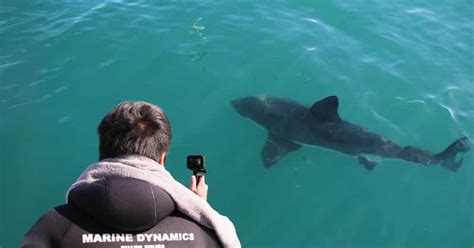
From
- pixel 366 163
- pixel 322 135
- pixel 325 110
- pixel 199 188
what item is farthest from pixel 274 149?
pixel 199 188

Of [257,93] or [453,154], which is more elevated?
[257,93]

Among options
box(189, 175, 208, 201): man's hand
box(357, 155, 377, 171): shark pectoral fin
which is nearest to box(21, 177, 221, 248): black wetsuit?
box(189, 175, 208, 201): man's hand

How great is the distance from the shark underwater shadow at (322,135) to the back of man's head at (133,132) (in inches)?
249

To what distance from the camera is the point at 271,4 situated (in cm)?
1412

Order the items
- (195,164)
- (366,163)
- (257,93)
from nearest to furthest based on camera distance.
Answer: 1. (195,164)
2. (366,163)
3. (257,93)

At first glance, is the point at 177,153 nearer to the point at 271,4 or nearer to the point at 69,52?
the point at 69,52

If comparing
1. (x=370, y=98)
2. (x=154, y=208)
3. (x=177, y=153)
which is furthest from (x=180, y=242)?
(x=370, y=98)

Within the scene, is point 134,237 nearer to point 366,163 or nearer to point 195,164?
point 195,164

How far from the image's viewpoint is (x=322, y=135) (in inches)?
384

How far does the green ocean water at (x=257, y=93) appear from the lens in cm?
877

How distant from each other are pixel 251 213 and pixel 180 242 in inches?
229

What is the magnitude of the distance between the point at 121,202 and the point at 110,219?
0.43 ft

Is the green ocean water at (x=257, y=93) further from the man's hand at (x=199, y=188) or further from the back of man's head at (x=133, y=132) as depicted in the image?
the back of man's head at (x=133, y=132)

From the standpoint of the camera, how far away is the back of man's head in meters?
3.09
